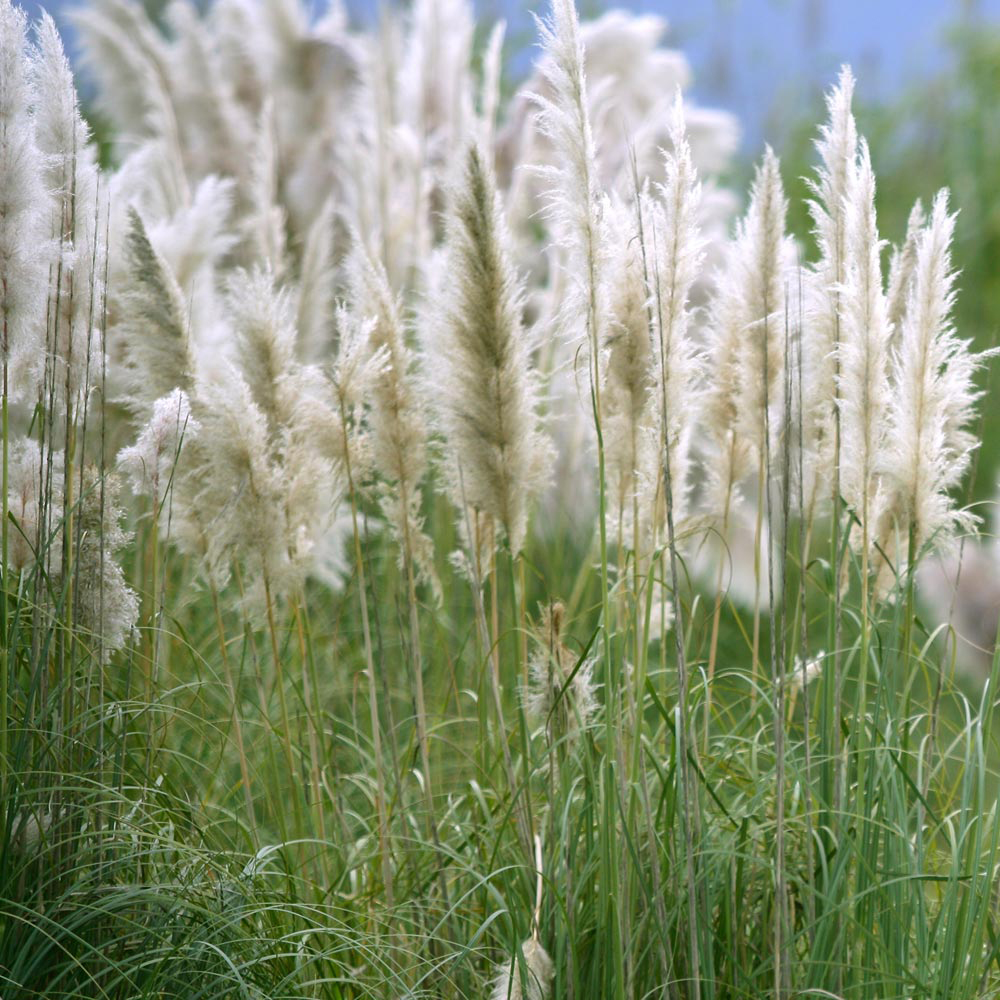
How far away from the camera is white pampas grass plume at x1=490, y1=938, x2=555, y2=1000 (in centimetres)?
183

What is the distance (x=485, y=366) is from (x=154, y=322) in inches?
26.5

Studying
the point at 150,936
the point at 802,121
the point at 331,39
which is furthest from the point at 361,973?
the point at 802,121

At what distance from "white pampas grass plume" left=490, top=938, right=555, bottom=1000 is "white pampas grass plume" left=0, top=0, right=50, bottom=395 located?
1.15 m

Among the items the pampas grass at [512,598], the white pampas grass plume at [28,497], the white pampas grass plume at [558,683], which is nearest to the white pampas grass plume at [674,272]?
the pampas grass at [512,598]

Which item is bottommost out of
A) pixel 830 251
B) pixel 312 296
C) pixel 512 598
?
pixel 512 598

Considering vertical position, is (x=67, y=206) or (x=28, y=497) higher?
(x=67, y=206)

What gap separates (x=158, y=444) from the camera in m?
2.13

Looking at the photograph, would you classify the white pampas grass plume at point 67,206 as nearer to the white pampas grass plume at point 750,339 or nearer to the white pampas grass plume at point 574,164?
the white pampas grass plume at point 574,164

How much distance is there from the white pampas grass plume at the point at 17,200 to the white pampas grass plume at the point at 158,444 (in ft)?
0.80

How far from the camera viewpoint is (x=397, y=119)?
514 centimetres

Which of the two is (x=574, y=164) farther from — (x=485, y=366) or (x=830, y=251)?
(x=830, y=251)

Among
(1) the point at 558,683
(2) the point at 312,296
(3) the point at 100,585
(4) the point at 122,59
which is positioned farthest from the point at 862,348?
(4) the point at 122,59

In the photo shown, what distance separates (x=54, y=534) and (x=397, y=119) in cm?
350

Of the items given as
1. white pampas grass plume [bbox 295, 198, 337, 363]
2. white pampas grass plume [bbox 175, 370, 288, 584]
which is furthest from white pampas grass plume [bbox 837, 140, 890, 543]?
white pampas grass plume [bbox 295, 198, 337, 363]
